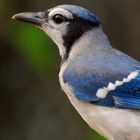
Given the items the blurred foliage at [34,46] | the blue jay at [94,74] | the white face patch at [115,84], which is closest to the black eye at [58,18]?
the blue jay at [94,74]

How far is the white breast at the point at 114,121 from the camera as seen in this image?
3.78 m

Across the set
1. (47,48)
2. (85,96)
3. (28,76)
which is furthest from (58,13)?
(28,76)

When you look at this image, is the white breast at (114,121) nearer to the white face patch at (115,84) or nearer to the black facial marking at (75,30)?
the white face patch at (115,84)

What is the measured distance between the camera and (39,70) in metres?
5.62

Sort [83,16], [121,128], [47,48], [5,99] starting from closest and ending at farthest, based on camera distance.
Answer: [121,128] → [83,16] → [47,48] → [5,99]

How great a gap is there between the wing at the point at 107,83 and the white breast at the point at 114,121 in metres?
0.04

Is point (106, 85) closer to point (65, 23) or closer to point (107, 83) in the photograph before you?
point (107, 83)

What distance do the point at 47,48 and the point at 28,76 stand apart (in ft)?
1.35

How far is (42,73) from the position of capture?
570 cm

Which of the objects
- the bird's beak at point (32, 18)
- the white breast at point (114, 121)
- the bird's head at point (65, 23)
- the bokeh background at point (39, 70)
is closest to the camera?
the white breast at point (114, 121)

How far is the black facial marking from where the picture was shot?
416 centimetres

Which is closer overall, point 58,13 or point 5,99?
point 58,13

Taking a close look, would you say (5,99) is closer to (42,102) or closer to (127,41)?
(42,102)

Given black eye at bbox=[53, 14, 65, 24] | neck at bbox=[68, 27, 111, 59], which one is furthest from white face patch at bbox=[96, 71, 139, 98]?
black eye at bbox=[53, 14, 65, 24]
